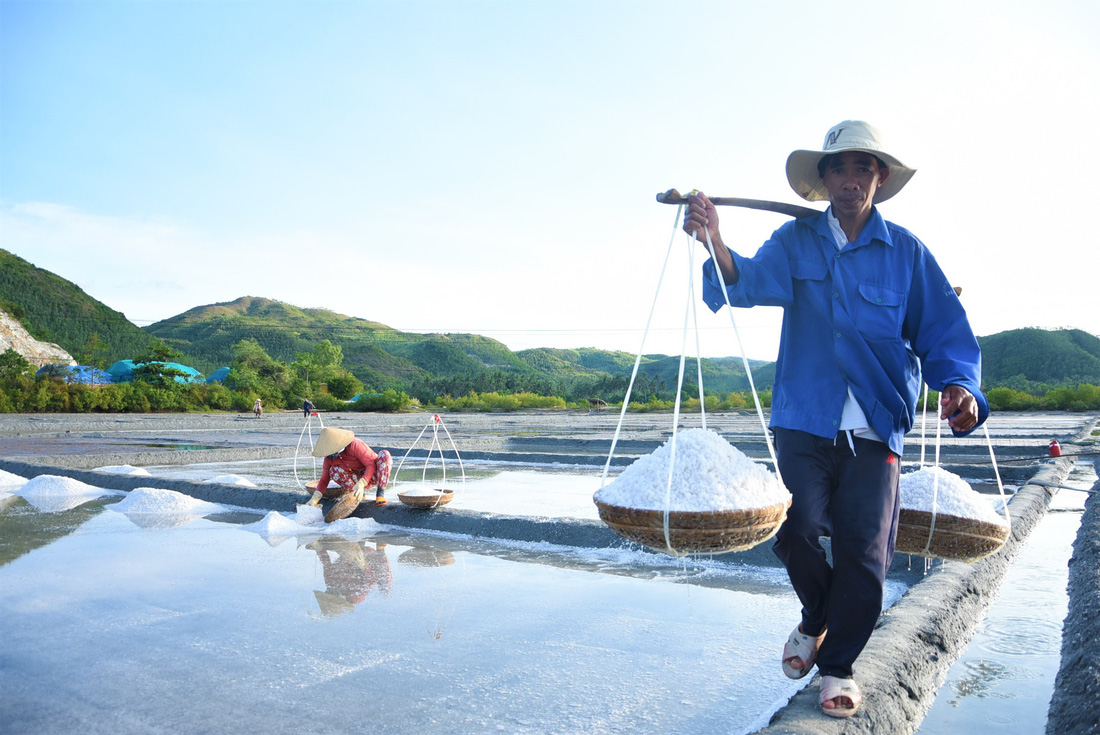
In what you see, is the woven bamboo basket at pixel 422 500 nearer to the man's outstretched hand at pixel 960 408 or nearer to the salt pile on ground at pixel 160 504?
the salt pile on ground at pixel 160 504

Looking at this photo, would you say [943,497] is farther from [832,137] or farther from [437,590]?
[437,590]

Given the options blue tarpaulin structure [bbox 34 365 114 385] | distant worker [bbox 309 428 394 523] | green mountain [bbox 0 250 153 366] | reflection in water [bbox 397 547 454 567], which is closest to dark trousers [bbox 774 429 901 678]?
reflection in water [bbox 397 547 454 567]

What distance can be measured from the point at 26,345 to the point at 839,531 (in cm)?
4361

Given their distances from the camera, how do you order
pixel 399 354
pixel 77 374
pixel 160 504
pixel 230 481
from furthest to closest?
pixel 399 354 → pixel 77 374 → pixel 230 481 → pixel 160 504

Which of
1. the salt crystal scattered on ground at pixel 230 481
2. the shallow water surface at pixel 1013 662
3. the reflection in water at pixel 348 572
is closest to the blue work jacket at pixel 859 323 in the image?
the shallow water surface at pixel 1013 662

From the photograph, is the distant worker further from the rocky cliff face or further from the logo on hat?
the rocky cliff face

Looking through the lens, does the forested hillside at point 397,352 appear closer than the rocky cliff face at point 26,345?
No

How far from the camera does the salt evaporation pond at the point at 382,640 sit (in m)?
1.76

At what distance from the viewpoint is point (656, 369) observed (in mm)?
80875

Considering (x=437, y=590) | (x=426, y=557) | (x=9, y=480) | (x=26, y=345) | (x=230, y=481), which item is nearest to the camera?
(x=437, y=590)

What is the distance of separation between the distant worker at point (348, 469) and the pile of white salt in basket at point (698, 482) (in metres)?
3.20

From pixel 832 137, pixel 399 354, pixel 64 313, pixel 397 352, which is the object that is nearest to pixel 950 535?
pixel 832 137

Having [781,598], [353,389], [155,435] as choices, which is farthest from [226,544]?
[353,389]

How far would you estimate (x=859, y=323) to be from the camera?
168 cm
